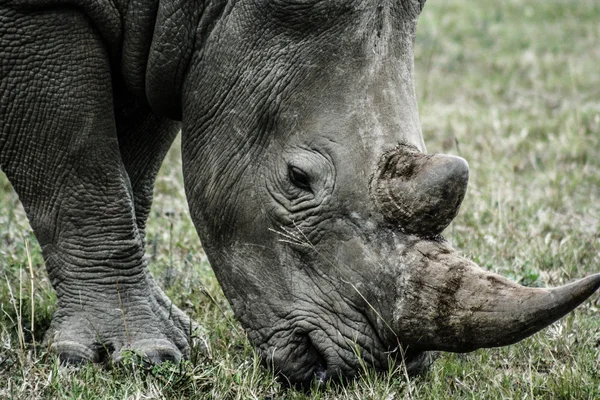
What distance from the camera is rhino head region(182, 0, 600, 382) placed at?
380 cm

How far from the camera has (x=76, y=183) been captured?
461 centimetres

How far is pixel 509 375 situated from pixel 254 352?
115cm

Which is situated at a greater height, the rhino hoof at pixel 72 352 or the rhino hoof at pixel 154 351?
the rhino hoof at pixel 154 351

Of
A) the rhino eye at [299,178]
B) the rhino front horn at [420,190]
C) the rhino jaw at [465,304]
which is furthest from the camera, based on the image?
the rhino eye at [299,178]

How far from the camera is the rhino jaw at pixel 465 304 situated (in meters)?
3.44

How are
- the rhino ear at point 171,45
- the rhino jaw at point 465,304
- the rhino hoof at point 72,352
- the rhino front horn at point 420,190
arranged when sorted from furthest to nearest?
1. the rhino hoof at point 72,352
2. the rhino ear at point 171,45
3. the rhino front horn at point 420,190
4. the rhino jaw at point 465,304

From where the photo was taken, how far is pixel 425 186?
3.78 metres

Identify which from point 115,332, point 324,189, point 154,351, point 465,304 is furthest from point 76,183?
point 465,304

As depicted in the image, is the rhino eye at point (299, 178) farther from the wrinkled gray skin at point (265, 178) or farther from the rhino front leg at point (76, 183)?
the rhino front leg at point (76, 183)

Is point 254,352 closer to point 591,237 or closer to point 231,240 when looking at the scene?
point 231,240

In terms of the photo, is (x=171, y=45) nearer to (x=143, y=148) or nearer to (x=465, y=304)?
(x=143, y=148)

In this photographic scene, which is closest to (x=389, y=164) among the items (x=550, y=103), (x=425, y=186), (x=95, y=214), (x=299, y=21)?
(x=425, y=186)

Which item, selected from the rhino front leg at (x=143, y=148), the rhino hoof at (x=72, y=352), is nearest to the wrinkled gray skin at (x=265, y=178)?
the rhino hoof at (x=72, y=352)

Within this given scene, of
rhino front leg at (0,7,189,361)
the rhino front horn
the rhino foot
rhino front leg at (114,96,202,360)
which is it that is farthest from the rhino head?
rhino front leg at (114,96,202,360)
